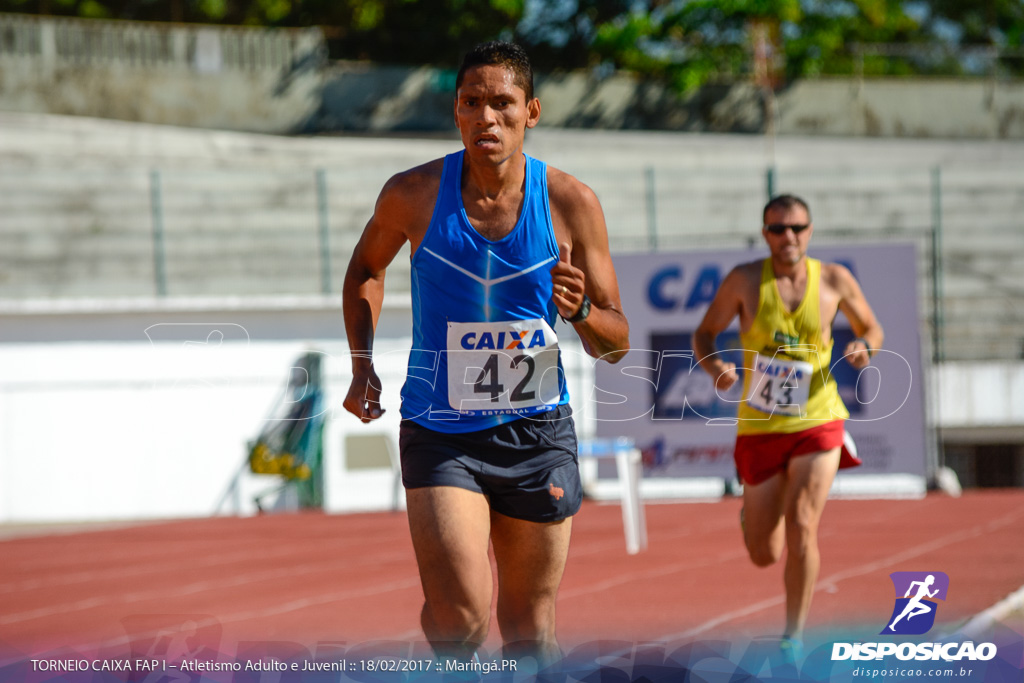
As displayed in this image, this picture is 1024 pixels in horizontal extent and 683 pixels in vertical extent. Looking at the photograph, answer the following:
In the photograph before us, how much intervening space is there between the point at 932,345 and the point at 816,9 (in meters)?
18.9

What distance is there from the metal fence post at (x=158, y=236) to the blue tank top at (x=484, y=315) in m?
14.7

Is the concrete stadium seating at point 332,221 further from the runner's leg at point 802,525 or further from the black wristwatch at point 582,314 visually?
the black wristwatch at point 582,314

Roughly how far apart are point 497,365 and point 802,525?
2.41 meters

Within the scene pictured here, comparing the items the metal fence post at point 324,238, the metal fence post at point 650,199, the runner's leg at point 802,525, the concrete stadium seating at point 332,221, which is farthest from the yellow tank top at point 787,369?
the metal fence post at point 650,199

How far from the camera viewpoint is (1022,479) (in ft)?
62.2

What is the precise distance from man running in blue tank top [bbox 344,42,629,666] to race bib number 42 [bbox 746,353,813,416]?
2.17 meters

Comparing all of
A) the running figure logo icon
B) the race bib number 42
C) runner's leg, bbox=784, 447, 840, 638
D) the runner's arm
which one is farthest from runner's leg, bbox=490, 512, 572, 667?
the race bib number 42

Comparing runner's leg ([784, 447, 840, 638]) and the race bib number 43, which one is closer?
the race bib number 43

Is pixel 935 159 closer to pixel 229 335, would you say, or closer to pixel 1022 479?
pixel 1022 479

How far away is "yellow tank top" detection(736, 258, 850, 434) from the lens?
5.79 metres

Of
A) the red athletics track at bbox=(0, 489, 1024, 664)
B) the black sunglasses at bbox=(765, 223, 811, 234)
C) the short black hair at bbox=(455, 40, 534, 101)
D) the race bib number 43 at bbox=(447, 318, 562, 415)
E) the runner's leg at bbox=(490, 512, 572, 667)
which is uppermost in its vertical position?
the short black hair at bbox=(455, 40, 534, 101)

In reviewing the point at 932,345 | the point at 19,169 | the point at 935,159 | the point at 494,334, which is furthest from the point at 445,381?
the point at 935,159

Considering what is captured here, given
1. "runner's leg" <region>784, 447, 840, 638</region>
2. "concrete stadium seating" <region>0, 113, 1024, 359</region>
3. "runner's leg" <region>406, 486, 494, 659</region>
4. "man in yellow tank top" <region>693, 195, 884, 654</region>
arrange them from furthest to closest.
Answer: "concrete stadium seating" <region>0, 113, 1024, 359</region> < "man in yellow tank top" <region>693, 195, 884, 654</region> < "runner's leg" <region>784, 447, 840, 638</region> < "runner's leg" <region>406, 486, 494, 659</region>

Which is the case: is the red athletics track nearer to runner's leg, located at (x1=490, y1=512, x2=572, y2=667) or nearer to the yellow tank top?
the yellow tank top
